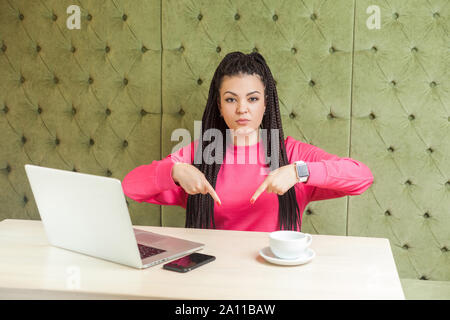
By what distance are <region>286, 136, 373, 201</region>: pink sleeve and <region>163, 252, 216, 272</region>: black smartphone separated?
475mm

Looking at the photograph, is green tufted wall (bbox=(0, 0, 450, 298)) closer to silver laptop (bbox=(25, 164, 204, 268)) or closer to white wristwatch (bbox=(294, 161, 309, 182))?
white wristwatch (bbox=(294, 161, 309, 182))

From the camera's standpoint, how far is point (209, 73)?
1.93 metres

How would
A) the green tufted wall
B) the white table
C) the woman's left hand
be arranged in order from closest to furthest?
the white table
the woman's left hand
the green tufted wall

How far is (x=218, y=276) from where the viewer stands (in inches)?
38.1

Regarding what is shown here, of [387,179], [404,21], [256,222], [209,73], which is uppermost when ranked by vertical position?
[404,21]

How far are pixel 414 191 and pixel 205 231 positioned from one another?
96 centimetres

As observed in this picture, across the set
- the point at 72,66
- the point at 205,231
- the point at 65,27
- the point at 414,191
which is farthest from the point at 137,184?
the point at 414,191

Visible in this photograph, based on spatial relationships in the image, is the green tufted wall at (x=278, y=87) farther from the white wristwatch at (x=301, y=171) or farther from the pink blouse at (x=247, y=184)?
the white wristwatch at (x=301, y=171)

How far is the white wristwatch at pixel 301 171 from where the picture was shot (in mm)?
1355

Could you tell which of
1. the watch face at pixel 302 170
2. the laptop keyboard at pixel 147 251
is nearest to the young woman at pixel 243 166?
the watch face at pixel 302 170

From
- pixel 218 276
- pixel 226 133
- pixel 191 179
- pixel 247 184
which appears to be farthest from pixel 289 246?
pixel 226 133

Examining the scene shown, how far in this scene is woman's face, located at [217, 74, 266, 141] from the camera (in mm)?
1562

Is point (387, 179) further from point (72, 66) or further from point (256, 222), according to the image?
point (72, 66)

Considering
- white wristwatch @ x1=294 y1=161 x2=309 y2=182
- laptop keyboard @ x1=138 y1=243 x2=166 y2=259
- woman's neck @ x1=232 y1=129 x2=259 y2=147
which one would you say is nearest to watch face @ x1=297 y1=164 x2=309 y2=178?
white wristwatch @ x1=294 y1=161 x2=309 y2=182
